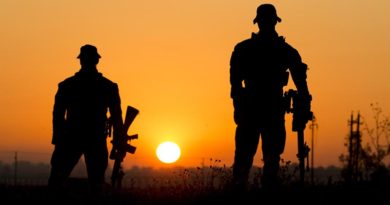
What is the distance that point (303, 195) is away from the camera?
12844 mm

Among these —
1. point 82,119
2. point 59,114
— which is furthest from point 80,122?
point 59,114

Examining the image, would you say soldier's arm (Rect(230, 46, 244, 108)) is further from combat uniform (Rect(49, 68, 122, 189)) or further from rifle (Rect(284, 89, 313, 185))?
combat uniform (Rect(49, 68, 122, 189))

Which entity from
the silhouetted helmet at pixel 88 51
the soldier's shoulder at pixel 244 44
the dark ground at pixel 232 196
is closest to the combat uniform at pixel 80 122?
the silhouetted helmet at pixel 88 51

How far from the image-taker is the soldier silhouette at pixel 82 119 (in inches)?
547

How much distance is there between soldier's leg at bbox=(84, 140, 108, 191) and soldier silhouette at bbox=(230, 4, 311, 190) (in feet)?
7.00

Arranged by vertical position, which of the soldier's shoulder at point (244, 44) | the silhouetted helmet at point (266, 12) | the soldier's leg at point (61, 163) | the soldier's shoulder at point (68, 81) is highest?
the silhouetted helmet at point (266, 12)

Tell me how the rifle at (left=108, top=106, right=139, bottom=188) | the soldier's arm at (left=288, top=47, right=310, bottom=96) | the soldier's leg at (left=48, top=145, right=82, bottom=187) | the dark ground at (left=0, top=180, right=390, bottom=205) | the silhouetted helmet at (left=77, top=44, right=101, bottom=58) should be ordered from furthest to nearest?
the rifle at (left=108, top=106, right=139, bottom=188)
the soldier's arm at (left=288, top=47, right=310, bottom=96)
the soldier's leg at (left=48, top=145, right=82, bottom=187)
the silhouetted helmet at (left=77, top=44, right=101, bottom=58)
the dark ground at (left=0, top=180, right=390, bottom=205)

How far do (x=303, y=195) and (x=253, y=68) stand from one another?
2283 mm

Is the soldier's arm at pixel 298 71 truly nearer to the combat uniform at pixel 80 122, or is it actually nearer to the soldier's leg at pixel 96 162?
the combat uniform at pixel 80 122

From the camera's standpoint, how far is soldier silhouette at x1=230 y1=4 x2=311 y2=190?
13875 mm

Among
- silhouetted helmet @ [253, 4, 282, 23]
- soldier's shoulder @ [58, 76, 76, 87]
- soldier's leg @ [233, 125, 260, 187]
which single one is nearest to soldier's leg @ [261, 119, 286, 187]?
soldier's leg @ [233, 125, 260, 187]

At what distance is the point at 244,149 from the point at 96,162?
93.7 inches

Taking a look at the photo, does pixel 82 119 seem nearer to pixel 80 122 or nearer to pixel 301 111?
pixel 80 122

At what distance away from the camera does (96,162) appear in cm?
1402
